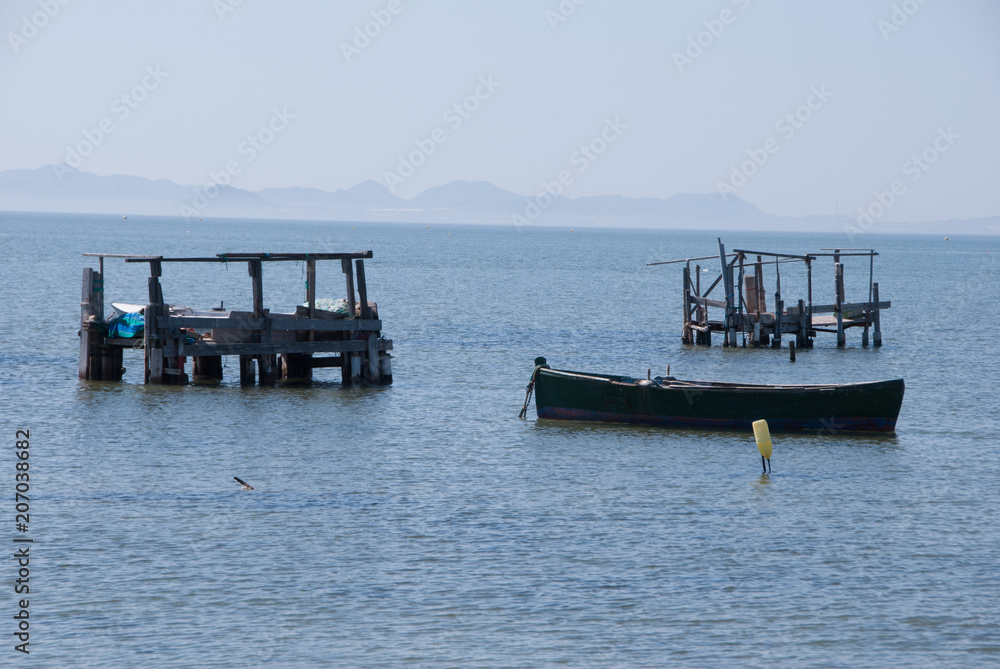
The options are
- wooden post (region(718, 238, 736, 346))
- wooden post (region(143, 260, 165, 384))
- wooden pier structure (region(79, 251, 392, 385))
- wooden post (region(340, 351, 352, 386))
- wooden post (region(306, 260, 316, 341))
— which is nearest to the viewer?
wooden post (region(143, 260, 165, 384))

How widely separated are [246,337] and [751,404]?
12210 mm

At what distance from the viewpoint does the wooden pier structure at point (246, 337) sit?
26.6m

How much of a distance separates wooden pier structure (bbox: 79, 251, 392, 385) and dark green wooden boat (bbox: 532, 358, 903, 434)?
22.5 feet

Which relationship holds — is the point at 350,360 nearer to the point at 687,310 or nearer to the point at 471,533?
the point at 471,533

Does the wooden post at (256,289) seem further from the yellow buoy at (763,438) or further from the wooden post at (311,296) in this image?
the yellow buoy at (763,438)

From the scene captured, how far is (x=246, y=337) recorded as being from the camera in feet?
88.6

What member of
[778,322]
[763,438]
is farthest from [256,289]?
[778,322]

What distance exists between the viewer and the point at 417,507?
17.5 m

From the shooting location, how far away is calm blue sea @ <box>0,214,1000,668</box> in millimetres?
12242

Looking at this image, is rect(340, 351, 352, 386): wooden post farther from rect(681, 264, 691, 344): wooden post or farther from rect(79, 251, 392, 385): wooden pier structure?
rect(681, 264, 691, 344): wooden post

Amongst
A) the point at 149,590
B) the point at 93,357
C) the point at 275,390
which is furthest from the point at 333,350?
the point at 149,590

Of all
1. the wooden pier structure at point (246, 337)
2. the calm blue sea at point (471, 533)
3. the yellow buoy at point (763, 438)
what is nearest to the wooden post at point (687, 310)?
the calm blue sea at point (471, 533)

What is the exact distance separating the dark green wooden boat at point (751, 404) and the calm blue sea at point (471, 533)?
1.60ft

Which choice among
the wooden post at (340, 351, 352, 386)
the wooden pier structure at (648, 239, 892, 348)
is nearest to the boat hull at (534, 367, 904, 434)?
the wooden post at (340, 351, 352, 386)
